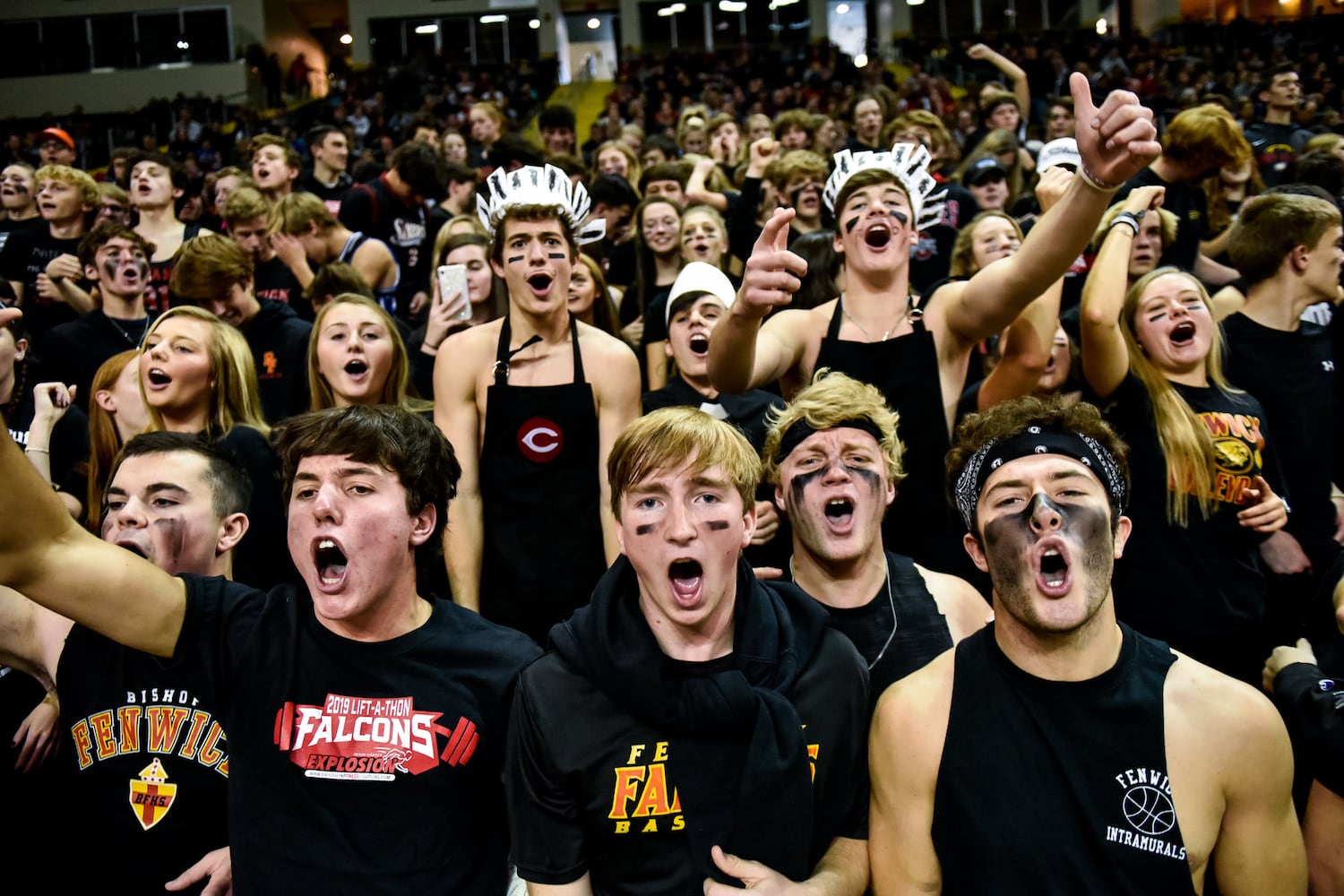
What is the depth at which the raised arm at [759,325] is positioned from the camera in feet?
8.87

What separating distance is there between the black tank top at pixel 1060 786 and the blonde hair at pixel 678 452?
2.28 feet

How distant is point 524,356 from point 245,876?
77.9 inches

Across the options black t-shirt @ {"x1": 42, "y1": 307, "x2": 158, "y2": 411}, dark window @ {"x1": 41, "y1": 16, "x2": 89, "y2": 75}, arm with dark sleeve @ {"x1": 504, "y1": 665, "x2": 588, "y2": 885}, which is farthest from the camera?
dark window @ {"x1": 41, "y1": 16, "x2": 89, "y2": 75}

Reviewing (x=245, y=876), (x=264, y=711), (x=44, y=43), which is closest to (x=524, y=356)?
(x=264, y=711)

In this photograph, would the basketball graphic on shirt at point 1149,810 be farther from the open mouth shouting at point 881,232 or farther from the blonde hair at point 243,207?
the blonde hair at point 243,207

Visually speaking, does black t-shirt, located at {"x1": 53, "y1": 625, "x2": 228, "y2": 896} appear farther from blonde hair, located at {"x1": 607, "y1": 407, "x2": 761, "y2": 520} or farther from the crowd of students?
blonde hair, located at {"x1": 607, "y1": 407, "x2": 761, "y2": 520}

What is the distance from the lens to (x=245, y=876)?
2340 mm

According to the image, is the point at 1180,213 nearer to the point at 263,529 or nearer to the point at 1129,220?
the point at 1129,220

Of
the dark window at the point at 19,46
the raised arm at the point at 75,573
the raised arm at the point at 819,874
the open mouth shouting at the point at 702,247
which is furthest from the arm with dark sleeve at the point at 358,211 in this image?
the dark window at the point at 19,46

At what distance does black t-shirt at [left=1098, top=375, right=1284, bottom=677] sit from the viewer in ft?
11.6

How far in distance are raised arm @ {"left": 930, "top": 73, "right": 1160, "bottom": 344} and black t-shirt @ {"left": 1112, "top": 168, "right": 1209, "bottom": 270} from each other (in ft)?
7.70

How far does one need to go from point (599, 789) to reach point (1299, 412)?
350 cm

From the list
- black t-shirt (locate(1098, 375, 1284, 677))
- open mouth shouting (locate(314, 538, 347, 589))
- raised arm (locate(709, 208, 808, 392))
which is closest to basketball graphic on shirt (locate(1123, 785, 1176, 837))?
raised arm (locate(709, 208, 808, 392))

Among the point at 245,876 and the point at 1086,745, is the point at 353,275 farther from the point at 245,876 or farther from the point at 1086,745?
the point at 1086,745
